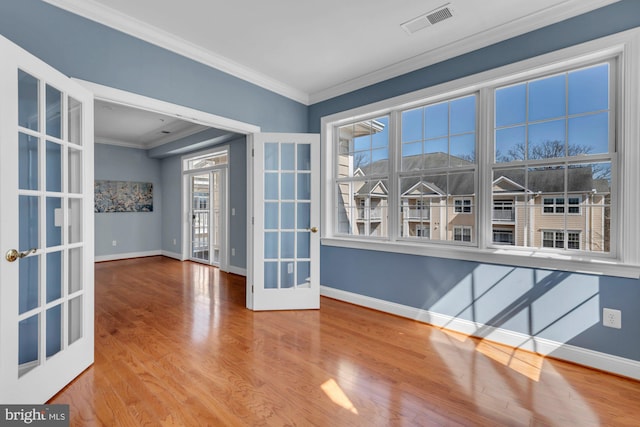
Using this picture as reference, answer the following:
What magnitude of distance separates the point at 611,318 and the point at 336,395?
6.80 feet

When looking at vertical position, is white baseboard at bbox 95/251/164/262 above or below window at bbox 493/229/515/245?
below

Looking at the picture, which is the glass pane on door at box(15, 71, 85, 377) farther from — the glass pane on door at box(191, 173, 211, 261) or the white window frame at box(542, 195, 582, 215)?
the glass pane on door at box(191, 173, 211, 261)

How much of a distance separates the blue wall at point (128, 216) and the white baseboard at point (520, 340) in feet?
19.2

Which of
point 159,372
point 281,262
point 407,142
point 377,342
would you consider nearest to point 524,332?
point 377,342

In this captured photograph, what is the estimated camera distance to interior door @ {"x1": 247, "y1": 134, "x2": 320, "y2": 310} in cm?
345

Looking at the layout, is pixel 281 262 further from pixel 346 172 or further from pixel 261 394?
pixel 261 394

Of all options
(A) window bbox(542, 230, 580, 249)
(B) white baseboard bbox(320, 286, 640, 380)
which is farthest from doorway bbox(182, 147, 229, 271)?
(A) window bbox(542, 230, 580, 249)

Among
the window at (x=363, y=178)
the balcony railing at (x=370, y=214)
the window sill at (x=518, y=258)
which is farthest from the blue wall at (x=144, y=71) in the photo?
the window sill at (x=518, y=258)

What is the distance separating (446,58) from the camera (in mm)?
2914

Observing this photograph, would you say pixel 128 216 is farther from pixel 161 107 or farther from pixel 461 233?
pixel 461 233

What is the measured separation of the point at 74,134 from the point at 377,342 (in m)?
2.84

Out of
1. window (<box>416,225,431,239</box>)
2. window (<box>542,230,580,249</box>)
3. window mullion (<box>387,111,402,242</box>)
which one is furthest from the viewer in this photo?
window mullion (<box>387,111,402,242</box>)

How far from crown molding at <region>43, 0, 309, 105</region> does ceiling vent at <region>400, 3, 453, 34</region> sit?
1685mm

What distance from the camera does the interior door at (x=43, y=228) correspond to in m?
1.53
